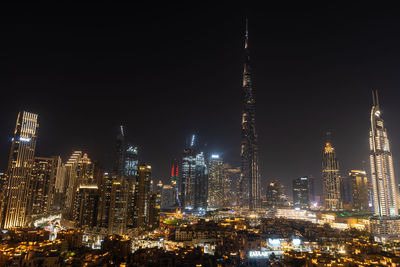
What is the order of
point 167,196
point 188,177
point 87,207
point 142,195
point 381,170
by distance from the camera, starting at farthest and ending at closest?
point 167,196 → point 188,177 → point 381,170 → point 142,195 → point 87,207

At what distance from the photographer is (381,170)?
247ft

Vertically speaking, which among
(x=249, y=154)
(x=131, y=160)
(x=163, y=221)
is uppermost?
(x=249, y=154)

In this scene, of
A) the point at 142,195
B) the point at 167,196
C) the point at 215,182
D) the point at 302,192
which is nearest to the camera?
the point at 142,195

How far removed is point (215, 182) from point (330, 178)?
57.4m

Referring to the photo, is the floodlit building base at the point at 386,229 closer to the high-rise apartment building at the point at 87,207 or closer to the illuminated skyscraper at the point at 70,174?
the high-rise apartment building at the point at 87,207

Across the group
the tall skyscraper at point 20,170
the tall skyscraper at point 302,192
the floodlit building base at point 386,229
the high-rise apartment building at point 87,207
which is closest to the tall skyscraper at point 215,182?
the tall skyscraper at point 302,192

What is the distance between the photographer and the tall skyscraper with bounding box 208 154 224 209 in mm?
149375

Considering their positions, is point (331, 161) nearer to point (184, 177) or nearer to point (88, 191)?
point (184, 177)

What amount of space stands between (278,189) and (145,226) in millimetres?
119255

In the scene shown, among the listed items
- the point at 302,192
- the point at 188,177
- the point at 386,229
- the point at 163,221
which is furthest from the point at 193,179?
the point at 386,229

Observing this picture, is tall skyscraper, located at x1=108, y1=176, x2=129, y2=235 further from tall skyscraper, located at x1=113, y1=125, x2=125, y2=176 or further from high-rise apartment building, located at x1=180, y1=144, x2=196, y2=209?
high-rise apartment building, located at x1=180, y1=144, x2=196, y2=209

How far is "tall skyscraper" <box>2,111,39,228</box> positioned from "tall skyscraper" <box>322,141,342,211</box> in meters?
124

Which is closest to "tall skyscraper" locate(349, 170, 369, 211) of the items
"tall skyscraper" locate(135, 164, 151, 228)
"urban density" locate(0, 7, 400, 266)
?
"urban density" locate(0, 7, 400, 266)

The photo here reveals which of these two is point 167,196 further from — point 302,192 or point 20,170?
point 20,170
